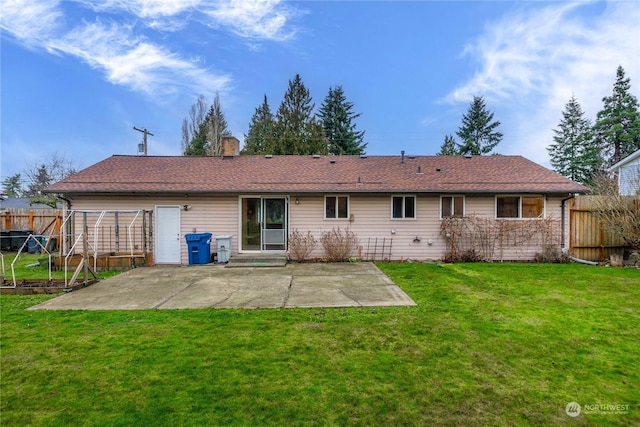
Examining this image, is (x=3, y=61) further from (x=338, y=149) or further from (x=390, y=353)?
(x=338, y=149)

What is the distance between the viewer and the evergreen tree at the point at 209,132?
28781 mm

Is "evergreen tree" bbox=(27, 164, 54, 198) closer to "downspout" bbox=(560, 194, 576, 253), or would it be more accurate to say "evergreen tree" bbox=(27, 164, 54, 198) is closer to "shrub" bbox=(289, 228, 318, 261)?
"shrub" bbox=(289, 228, 318, 261)

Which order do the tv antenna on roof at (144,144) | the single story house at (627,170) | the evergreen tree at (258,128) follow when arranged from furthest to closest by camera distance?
1. the evergreen tree at (258,128)
2. the tv antenna on roof at (144,144)
3. the single story house at (627,170)

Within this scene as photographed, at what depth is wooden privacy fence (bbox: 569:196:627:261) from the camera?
1100cm

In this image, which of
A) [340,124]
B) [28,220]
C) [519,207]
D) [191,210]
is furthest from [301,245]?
[340,124]

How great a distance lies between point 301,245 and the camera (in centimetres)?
1105

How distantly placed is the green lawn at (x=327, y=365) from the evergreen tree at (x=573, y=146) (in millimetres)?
30849

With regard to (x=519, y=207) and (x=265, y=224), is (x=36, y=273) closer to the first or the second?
(x=265, y=224)

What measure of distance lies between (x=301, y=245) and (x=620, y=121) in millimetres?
32758

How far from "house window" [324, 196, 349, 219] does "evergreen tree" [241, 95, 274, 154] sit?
19660mm

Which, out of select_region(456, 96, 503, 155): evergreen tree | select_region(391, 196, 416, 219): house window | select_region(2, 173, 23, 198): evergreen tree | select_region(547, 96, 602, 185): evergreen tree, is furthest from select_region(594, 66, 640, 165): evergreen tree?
select_region(2, 173, 23, 198): evergreen tree

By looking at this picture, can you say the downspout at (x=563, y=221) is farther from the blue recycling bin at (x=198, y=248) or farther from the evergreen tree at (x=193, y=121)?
the evergreen tree at (x=193, y=121)

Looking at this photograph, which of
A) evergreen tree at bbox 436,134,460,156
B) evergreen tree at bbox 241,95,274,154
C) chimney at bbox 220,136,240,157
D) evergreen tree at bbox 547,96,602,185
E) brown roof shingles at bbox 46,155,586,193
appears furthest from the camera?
evergreen tree at bbox 436,134,460,156

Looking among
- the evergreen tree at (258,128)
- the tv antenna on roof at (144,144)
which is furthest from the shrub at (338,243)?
the evergreen tree at (258,128)
